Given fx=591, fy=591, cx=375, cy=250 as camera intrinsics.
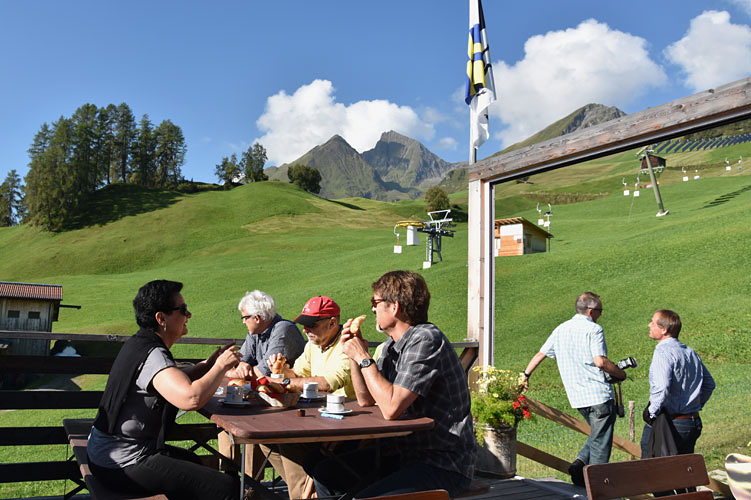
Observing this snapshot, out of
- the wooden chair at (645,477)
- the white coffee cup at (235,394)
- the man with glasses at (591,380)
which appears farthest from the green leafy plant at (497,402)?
the wooden chair at (645,477)

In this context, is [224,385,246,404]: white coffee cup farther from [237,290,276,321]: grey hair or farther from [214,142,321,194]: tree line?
[214,142,321,194]: tree line

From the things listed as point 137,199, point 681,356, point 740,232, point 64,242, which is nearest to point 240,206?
point 137,199

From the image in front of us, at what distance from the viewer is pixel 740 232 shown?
25.4m

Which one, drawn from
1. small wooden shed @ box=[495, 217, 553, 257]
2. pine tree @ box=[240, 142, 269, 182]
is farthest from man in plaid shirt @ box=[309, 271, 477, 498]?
pine tree @ box=[240, 142, 269, 182]

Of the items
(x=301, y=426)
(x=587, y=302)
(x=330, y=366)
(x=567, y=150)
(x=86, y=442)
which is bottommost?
(x=86, y=442)

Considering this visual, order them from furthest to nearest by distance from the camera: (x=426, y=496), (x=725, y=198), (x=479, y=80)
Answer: (x=725, y=198), (x=479, y=80), (x=426, y=496)

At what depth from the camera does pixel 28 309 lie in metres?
27.7

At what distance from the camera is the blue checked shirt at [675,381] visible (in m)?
4.50

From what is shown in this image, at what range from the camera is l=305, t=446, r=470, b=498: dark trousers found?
2.77 metres

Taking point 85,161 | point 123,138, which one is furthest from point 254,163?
point 85,161

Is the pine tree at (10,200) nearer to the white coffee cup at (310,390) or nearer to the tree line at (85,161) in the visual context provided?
the tree line at (85,161)

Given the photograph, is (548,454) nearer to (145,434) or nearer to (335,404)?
(335,404)

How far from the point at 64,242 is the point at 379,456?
61.4 metres

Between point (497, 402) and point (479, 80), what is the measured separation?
3.10 m
